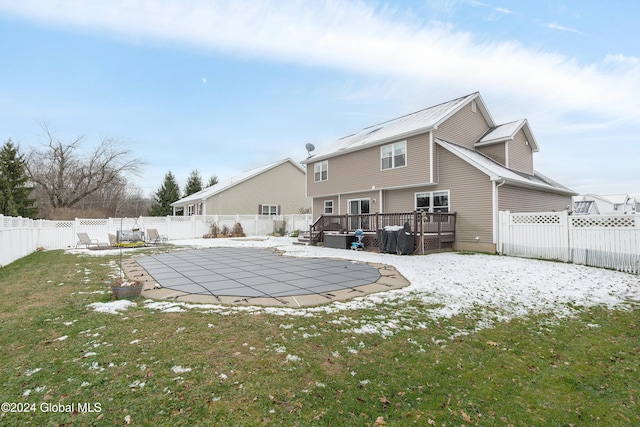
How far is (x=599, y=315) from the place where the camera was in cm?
449

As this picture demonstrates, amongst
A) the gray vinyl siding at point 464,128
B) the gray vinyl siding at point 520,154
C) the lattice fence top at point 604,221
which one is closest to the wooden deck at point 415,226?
the gray vinyl siding at point 464,128

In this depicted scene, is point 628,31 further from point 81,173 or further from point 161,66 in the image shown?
point 81,173

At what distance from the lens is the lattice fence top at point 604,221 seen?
A: 777cm

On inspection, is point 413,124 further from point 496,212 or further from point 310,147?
point 310,147

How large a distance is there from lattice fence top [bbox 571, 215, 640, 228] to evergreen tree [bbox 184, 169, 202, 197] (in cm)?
3803

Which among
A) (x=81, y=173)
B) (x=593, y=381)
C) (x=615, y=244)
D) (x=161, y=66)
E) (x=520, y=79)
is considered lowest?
(x=593, y=381)

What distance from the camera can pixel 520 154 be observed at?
49.2 ft

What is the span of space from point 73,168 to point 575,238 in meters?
37.4

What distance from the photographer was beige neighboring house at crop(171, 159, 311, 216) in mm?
24641

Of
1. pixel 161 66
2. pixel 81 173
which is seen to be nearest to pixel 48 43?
pixel 161 66

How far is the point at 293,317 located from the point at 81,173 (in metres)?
34.1

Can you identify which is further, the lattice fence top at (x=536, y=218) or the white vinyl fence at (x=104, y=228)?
the white vinyl fence at (x=104, y=228)

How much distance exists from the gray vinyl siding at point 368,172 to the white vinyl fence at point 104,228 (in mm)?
3021

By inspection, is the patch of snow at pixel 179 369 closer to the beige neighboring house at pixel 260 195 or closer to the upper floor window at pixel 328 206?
the upper floor window at pixel 328 206
